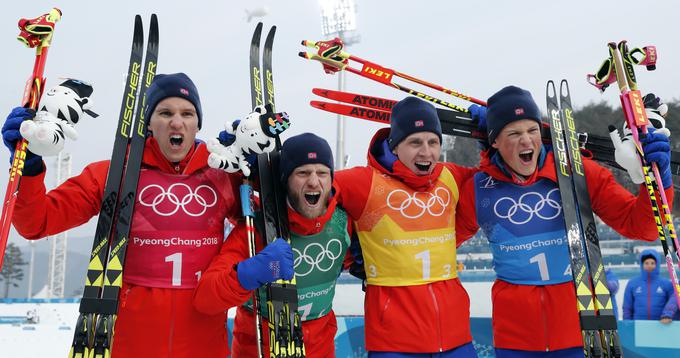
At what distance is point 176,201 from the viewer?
2883 millimetres

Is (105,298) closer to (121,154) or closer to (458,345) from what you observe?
(121,154)

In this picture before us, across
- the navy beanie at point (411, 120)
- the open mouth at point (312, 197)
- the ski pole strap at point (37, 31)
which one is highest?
the ski pole strap at point (37, 31)

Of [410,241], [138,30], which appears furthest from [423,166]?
[138,30]

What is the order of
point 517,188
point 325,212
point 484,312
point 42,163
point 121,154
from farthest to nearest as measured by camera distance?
point 484,312 → point 517,188 → point 325,212 → point 121,154 → point 42,163

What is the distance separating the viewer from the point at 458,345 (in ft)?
10.0

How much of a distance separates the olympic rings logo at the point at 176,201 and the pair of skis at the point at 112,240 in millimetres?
103

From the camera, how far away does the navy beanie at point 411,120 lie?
10.9 ft

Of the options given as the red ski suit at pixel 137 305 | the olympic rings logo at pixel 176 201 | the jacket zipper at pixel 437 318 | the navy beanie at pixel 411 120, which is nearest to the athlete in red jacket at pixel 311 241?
the olympic rings logo at pixel 176 201

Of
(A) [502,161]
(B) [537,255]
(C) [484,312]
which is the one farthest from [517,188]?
(C) [484,312]

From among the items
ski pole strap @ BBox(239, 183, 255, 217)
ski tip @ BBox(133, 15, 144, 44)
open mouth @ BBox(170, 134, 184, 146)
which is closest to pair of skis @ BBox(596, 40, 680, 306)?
ski pole strap @ BBox(239, 183, 255, 217)

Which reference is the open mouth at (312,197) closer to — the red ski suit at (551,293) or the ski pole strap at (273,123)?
the ski pole strap at (273,123)

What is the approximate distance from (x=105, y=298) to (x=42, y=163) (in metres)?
0.74

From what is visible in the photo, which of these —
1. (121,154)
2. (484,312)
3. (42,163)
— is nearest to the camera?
(42,163)

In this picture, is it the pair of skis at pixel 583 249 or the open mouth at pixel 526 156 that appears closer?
the pair of skis at pixel 583 249
